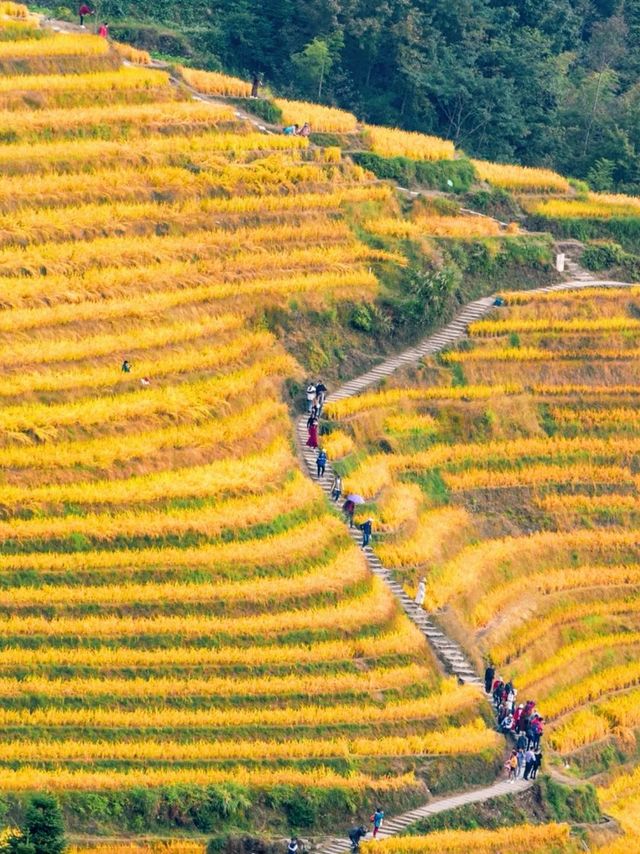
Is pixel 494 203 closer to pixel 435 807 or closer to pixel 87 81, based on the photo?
pixel 87 81

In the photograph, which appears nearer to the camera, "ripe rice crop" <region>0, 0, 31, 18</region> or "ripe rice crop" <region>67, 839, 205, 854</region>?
"ripe rice crop" <region>67, 839, 205, 854</region>

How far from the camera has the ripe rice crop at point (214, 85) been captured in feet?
269

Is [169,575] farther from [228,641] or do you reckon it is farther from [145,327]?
[145,327]

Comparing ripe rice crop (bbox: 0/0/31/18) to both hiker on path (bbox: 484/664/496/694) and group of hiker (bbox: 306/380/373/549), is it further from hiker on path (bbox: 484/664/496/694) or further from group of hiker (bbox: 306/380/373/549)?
hiker on path (bbox: 484/664/496/694)

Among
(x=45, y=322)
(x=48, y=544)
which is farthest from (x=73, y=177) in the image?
(x=48, y=544)

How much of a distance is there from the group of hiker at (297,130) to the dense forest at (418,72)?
10.5 m

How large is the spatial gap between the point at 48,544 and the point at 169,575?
270 cm

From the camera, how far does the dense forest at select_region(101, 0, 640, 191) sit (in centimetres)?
9250

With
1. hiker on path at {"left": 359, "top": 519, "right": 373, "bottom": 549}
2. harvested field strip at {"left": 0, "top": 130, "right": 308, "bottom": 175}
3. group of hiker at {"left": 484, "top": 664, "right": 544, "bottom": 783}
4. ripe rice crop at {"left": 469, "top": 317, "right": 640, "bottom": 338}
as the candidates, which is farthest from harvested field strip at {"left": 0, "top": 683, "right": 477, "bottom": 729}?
harvested field strip at {"left": 0, "top": 130, "right": 308, "bottom": 175}

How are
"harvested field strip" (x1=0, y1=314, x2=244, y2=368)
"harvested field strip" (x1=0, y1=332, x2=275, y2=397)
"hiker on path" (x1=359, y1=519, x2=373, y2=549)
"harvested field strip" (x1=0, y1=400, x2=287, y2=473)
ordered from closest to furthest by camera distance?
"harvested field strip" (x1=0, y1=400, x2=287, y2=473), "harvested field strip" (x1=0, y1=332, x2=275, y2=397), "harvested field strip" (x1=0, y1=314, x2=244, y2=368), "hiker on path" (x1=359, y1=519, x2=373, y2=549)

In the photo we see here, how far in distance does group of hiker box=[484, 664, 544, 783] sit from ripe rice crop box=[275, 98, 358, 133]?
23.1 metres

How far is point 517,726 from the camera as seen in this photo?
62.0 m

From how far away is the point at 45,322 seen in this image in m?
66.2

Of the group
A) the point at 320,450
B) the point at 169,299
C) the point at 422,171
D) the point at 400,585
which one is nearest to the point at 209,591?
the point at 400,585
